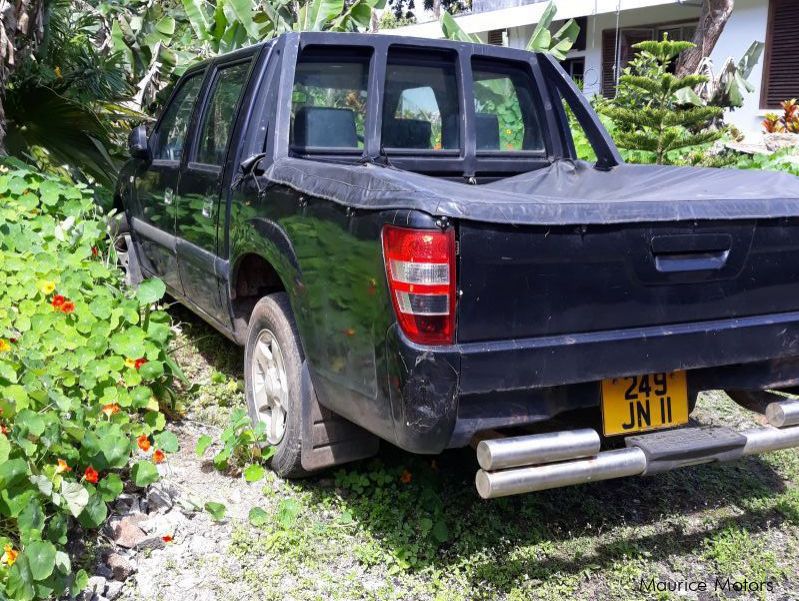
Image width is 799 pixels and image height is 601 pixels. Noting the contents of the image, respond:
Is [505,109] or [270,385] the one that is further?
[505,109]

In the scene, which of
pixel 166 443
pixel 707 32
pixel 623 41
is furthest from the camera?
pixel 623 41

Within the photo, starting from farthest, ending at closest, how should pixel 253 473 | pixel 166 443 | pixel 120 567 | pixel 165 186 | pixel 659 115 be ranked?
pixel 659 115 → pixel 165 186 → pixel 253 473 → pixel 166 443 → pixel 120 567

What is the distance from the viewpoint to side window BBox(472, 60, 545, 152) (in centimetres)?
432

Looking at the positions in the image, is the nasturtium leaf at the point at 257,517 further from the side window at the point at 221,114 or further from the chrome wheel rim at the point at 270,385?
the side window at the point at 221,114

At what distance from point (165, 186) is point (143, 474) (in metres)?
2.35

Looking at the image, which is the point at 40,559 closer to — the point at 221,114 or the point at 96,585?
the point at 96,585

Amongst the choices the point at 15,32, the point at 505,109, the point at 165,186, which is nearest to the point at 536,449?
the point at 505,109

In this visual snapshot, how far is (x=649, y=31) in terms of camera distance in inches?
745

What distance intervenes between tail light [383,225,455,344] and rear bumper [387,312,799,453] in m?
0.05

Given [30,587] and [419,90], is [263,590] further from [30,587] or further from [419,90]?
[419,90]

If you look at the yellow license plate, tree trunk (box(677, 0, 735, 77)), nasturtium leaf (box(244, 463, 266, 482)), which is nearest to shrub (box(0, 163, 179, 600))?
nasturtium leaf (box(244, 463, 266, 482))

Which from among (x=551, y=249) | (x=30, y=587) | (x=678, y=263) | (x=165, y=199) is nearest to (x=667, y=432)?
(x=678, y=263)

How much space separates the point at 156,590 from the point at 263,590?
0.38m

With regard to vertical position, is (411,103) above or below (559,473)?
above
